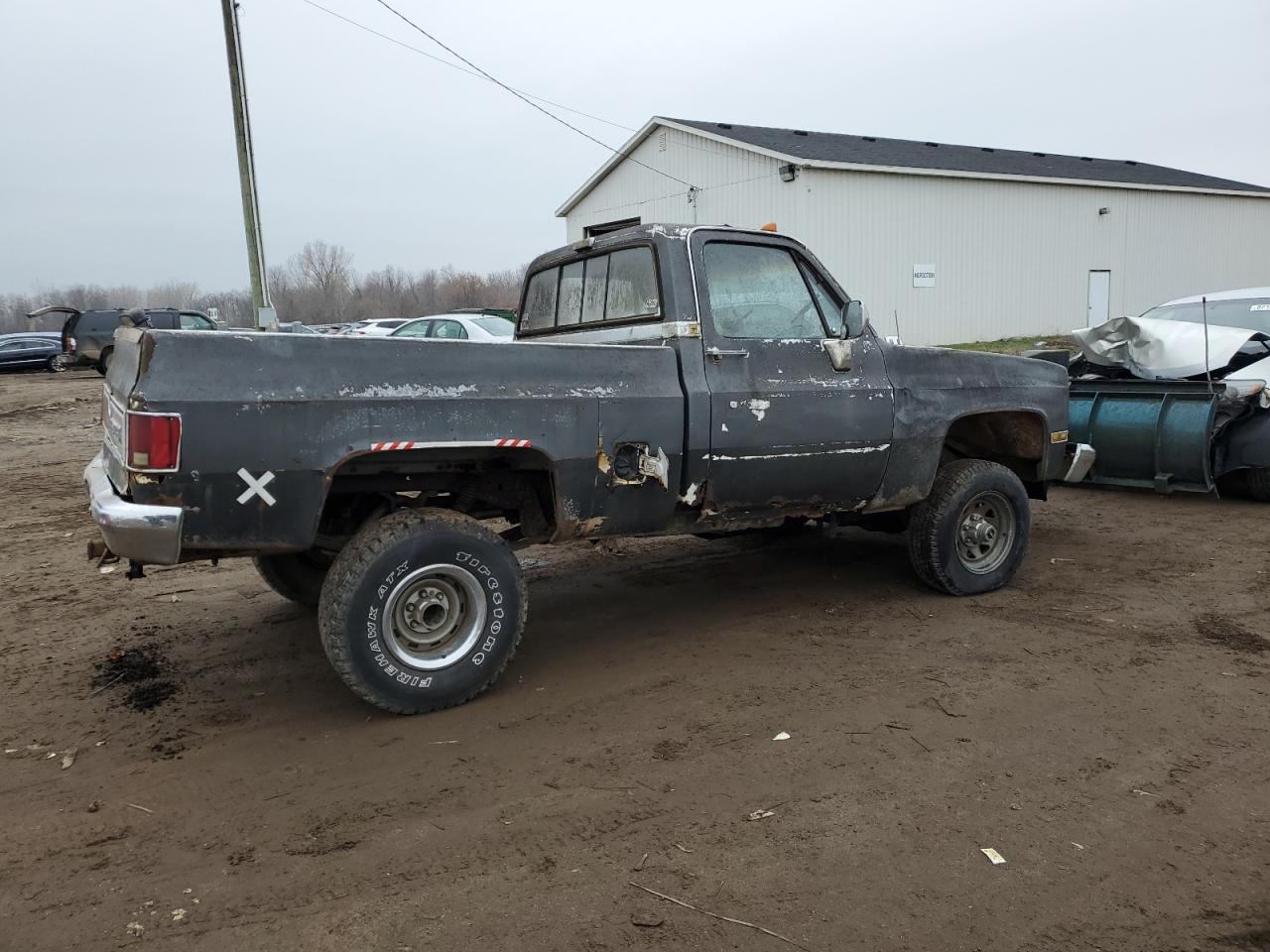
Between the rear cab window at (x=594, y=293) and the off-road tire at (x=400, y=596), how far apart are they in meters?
1.48

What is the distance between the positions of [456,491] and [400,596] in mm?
757

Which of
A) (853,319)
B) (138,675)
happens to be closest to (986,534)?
(853,319)

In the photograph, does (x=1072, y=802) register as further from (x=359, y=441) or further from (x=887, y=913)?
(x=359, y=441)

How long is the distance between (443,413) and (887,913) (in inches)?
96.4

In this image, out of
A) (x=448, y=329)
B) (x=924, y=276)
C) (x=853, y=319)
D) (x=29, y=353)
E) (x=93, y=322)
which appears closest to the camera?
(x=853, y=319)

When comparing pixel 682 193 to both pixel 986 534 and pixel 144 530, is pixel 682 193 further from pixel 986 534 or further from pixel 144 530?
pixel 144 530

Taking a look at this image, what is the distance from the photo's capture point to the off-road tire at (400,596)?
383cm

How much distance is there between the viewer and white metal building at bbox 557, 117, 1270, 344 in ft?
66.9

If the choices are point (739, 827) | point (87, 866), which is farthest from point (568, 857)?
point (87, 866)

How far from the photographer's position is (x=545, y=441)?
4.12 m

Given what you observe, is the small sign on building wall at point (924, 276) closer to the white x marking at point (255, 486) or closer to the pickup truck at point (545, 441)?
the pickup truck at point (545, 441)

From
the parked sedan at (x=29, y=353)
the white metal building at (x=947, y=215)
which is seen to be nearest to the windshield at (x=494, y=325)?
the white metal building at (x=947, y=215)

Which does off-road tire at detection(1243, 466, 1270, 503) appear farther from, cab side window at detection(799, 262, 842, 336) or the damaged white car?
cab side window at detection(799, 262, 842, 336)

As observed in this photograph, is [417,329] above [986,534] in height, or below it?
above
